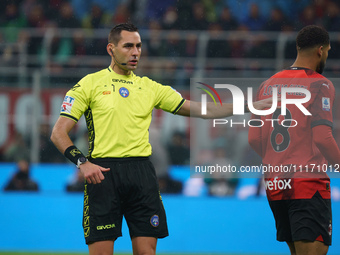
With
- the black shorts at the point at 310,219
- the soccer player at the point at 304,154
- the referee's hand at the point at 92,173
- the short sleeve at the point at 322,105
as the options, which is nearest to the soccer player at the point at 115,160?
the referee's hand at the point at 92,173

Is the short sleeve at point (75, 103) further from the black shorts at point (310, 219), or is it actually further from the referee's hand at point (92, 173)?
the black shorts at point (310, 219)

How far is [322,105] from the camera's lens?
405 centimetres

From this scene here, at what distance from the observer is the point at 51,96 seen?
26.6ft

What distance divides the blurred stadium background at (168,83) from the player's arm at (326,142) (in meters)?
1.71

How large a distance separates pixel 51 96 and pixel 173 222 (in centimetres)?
239

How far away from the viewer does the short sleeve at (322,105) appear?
4035 millimetres

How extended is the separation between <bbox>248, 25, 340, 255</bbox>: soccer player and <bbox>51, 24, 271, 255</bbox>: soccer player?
0.88 feet

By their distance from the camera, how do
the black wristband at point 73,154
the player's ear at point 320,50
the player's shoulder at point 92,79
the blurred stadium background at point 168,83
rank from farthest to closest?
1. the blurred stadium background at point 168,83
2. the player's shoulder at point 92,79
3. the player's ear at point 320,50
4. the black wristband at point 73,154

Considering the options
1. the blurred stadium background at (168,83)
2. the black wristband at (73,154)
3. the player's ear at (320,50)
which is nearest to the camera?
the black wristband at (73,154)

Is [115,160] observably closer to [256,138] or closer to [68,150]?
[68,150]

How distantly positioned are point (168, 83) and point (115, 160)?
3649 millimetres

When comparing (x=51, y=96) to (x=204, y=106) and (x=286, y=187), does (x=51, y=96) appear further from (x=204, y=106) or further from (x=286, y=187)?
(x=286, y=187)

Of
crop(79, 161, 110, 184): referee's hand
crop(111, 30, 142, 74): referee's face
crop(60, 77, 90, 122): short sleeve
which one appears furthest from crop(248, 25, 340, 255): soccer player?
crop(60, 77, 90, 122): short sleeve

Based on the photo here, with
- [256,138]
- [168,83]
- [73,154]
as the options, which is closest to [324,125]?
[256,138]
